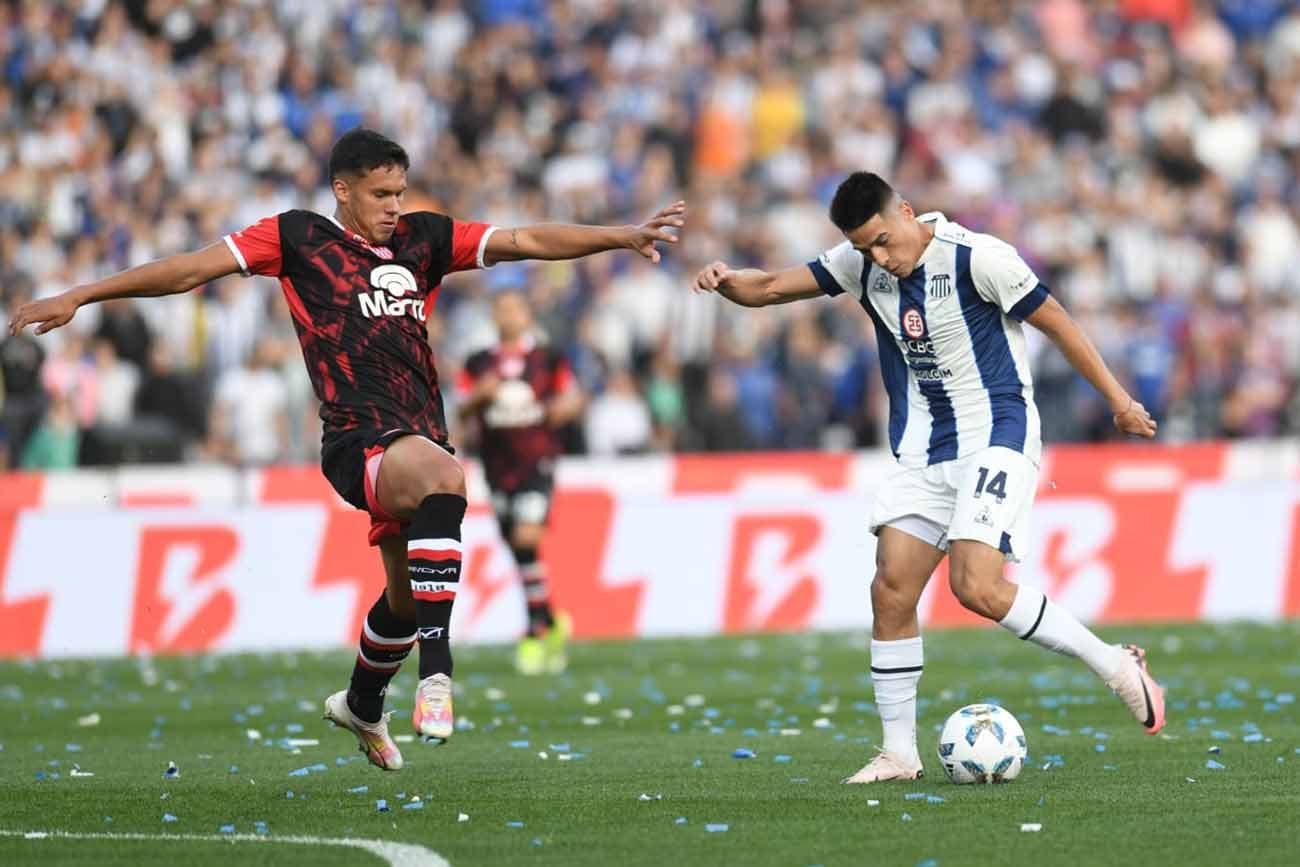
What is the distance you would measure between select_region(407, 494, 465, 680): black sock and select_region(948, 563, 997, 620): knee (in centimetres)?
194

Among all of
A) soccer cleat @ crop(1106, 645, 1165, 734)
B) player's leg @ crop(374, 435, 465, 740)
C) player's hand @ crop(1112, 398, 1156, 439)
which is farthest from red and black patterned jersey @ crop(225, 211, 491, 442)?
soccer cleat @ crop(1106, 645, 1165, 734)

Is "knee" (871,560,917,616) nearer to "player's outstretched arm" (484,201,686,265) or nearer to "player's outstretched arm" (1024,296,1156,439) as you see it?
"player's outstretched arm" (1024,296,1156,439)

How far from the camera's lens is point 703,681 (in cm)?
1489

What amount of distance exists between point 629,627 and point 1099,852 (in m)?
12.1

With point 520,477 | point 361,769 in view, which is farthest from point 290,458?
point 361,769

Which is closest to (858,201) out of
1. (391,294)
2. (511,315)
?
(391,294)

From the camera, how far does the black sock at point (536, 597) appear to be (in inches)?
639

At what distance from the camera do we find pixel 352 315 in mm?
9070

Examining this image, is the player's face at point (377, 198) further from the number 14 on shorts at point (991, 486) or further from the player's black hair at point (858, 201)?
the number 14 on shorts at point (991, 486)

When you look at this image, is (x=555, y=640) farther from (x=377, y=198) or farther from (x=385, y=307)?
(x=377, y=198)

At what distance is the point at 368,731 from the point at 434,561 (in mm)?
1238

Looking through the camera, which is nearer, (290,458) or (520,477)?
(520,477)

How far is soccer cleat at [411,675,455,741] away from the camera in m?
8.18

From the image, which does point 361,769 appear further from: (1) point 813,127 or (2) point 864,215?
(1) point 813,127
